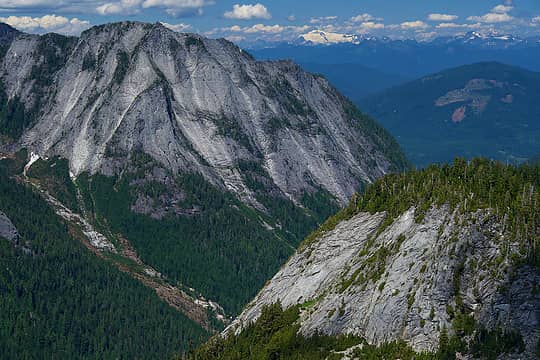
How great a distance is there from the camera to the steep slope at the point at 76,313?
168 m

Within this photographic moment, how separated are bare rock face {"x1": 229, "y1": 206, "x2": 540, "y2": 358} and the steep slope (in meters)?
88.7

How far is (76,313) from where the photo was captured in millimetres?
180875

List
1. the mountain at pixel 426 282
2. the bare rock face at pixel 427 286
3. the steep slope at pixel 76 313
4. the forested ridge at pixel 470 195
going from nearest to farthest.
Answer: the mountain at pixel 426 282 → the bare rock face at pixel 427 286 → the forested ridge at pixel 470 195 → the steep slope at pixel 76 313

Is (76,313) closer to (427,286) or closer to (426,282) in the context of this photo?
(426,282)

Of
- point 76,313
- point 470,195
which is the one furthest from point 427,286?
point 76,313

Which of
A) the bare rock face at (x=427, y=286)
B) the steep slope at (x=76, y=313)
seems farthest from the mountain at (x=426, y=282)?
the steep slope at (x=76, y=313)

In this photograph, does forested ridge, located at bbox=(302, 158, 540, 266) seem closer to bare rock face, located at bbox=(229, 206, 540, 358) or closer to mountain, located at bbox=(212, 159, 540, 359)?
mountain, located at bbox=(212, 159, 540, 359)

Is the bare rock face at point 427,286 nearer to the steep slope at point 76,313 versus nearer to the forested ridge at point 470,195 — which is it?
the forested ridge at point 470,195

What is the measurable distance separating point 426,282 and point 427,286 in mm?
569

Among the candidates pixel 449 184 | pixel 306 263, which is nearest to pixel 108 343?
pixel 306 263

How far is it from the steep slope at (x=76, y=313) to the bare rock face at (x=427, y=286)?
88.7 metres

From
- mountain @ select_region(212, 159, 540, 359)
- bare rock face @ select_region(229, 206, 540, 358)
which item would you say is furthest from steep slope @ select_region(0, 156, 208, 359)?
bare rock face @ select_region(229, 206, 540, 358)

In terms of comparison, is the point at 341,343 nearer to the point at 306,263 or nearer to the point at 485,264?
the point at 485,264

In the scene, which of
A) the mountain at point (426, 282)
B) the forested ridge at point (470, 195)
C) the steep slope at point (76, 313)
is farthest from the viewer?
the steep slope at point (76, 313)
